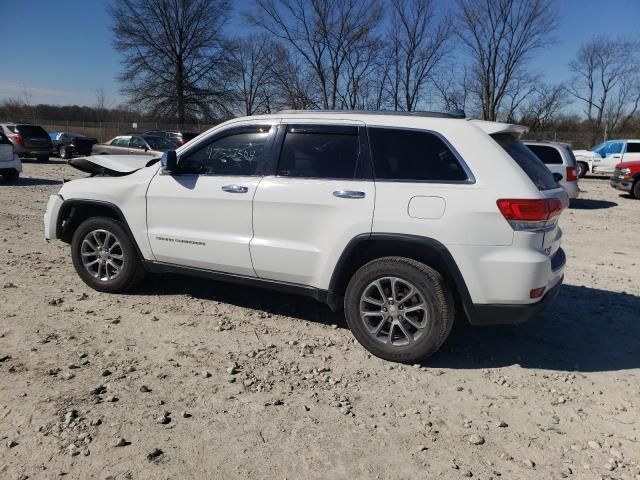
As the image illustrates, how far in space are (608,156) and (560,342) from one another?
19.8 metres

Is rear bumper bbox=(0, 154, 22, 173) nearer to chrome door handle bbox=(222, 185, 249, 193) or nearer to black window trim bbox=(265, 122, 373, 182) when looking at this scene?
chrome door handle bbox=(222, 185, 249, 193)

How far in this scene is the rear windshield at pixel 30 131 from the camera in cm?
2128

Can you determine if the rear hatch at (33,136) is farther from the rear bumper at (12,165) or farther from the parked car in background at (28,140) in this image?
the rear bumper at (12,165)

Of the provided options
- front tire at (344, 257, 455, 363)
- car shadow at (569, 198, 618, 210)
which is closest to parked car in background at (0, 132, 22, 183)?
front tire at (344, 257, 455, 363)

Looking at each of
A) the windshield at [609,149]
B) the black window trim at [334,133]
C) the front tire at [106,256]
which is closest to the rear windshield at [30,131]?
the front tire at [106,256]

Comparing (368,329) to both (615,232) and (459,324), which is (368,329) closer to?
(459,324)

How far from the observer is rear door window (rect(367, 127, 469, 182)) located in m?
3.58

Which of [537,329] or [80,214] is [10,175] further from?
[537,329]

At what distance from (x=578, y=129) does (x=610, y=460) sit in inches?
1832

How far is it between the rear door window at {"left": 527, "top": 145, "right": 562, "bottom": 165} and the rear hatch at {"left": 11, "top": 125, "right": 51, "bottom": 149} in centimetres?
1935

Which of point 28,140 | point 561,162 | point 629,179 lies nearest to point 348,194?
point 561,162

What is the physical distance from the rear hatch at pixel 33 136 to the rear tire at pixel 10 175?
25.3 feet

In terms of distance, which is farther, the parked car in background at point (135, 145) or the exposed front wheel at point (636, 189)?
the parked car in background at point (135, 145)

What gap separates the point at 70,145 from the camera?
26328 millimetres
